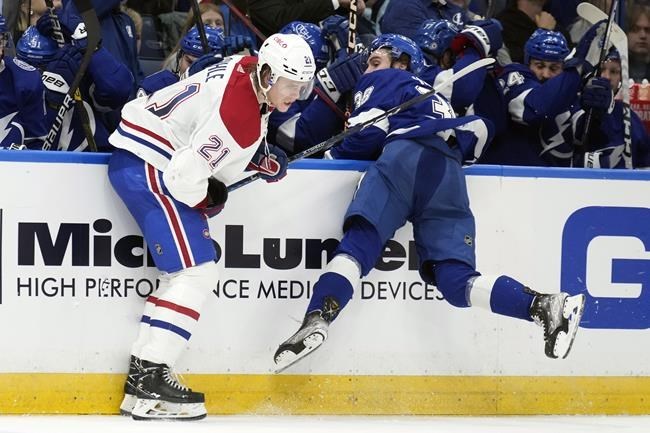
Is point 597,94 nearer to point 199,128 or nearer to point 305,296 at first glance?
point 305,296

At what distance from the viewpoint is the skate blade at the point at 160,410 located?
14.3 ft

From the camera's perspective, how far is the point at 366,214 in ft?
14.8

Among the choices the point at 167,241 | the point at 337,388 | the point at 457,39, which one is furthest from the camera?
the point at 457,39

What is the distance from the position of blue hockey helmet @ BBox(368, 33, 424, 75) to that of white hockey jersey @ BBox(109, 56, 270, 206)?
694 mm

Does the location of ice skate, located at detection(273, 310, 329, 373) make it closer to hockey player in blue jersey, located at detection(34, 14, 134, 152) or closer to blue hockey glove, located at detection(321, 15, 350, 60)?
hockey player in blue jersey, located at detection(34, 14, 134, 152)

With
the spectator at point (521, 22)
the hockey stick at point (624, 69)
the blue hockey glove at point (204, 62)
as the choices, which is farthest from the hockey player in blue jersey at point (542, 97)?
the blue hockey glove at point (204, 62)

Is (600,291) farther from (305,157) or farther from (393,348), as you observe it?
(305,157)

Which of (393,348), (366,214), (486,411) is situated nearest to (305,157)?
(366,214)

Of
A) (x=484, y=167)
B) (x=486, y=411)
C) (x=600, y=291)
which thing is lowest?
(x=486, y=411)

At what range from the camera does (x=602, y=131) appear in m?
5.54

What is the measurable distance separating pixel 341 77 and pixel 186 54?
2.11 feet

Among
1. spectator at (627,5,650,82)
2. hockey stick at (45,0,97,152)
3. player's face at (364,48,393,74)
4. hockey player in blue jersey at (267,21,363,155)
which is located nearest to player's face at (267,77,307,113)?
player's face at (364,48,393,74)

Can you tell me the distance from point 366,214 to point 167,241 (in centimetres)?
66

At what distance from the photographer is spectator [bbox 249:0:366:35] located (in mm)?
5914
